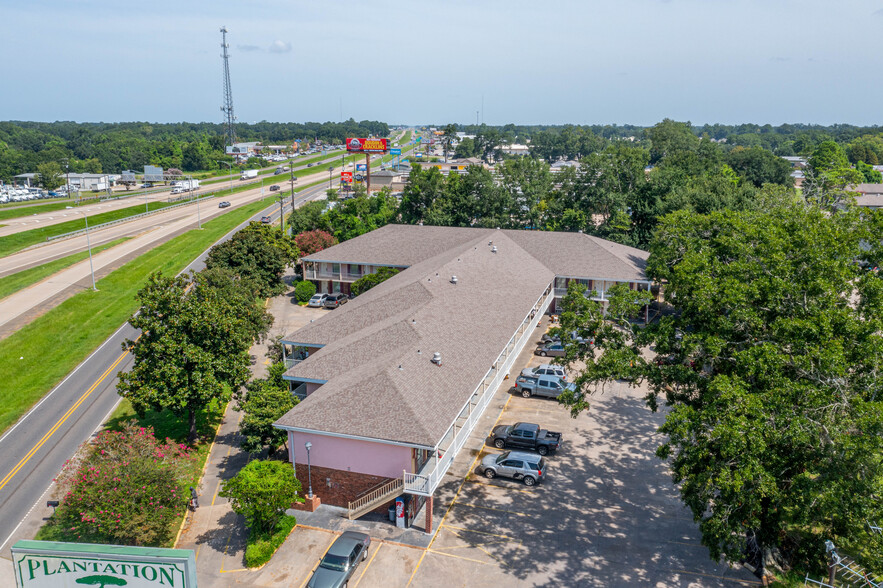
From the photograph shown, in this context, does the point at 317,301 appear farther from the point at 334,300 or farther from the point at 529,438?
the point at 529,438

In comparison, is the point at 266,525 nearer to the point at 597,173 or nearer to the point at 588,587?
the point at 588,587

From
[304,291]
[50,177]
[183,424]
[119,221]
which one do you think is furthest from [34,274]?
[50,177]

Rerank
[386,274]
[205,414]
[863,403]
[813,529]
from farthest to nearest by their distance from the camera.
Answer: [386,274]
[205,414]
[813,529]
[863,403]

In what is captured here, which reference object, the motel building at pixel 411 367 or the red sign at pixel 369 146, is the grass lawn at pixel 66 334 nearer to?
the motel building at pixel 411 367

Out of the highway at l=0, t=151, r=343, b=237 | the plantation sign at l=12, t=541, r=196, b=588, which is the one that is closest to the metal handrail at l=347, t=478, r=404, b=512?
the plantation sign at l=12, t=541, r=196, b=588

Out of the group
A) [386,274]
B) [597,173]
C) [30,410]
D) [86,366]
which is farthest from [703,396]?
[597,173]
